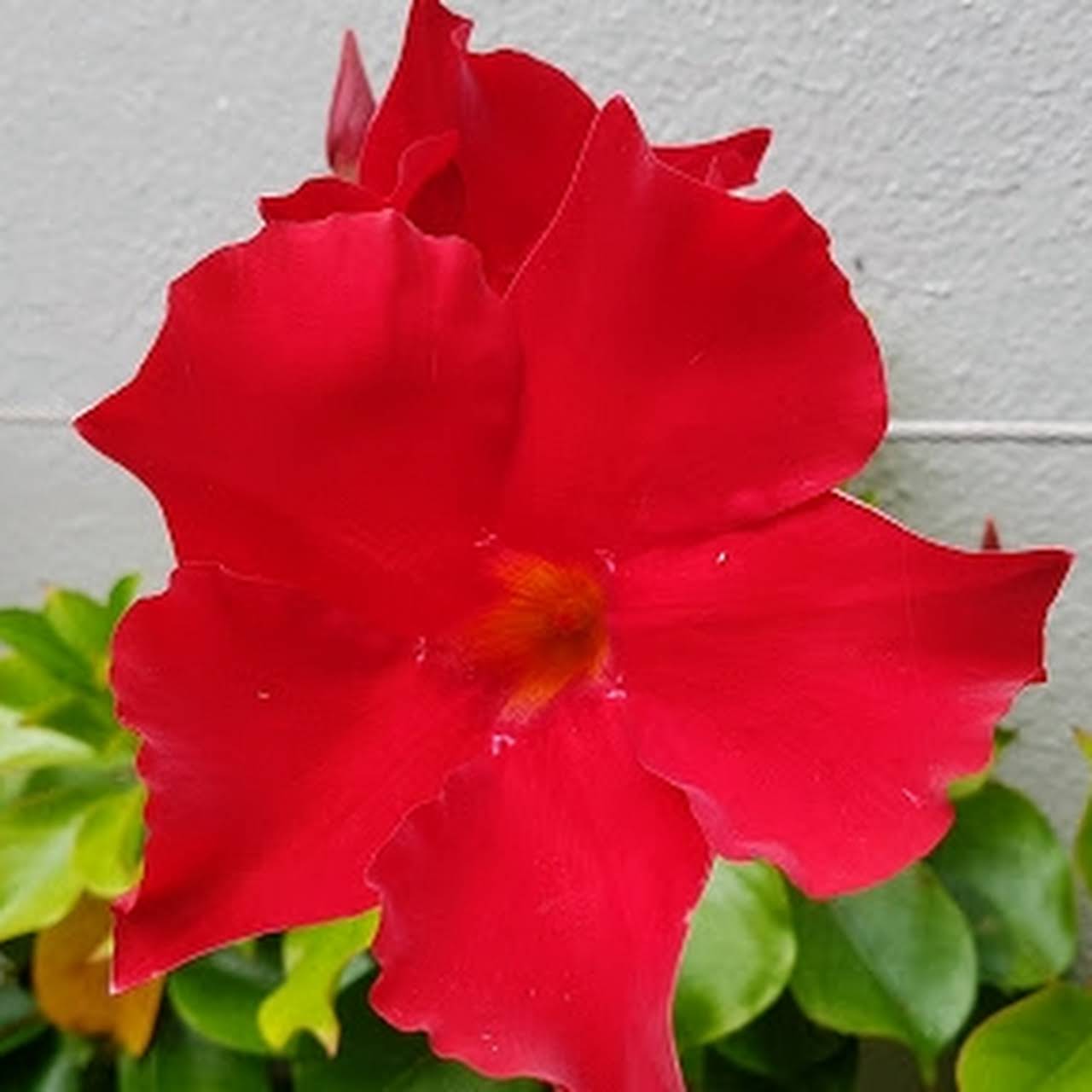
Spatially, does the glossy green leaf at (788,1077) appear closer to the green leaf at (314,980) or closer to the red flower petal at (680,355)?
the green leaf at (314,980)

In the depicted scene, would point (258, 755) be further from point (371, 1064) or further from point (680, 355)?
point (371, 1064)

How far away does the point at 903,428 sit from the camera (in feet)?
2.51

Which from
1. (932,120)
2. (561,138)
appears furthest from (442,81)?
(932,120)

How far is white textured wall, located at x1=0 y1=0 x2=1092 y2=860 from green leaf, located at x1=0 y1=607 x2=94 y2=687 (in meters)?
0.21

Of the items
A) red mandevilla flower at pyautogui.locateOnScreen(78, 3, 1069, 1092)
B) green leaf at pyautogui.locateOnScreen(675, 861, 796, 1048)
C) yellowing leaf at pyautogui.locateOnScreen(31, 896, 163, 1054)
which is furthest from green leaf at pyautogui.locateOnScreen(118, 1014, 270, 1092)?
red mandevilla flower at pyautogui.locateOnScreen(78, 3, 1069, 1092)

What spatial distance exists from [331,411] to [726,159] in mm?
117

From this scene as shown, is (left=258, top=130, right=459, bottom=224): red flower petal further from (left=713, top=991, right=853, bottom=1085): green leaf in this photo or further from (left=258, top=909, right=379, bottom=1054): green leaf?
(left=713, top=991, right=853, bottom=1085): green leaf

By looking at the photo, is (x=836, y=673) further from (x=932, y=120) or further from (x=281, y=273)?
(x=932, y=120)

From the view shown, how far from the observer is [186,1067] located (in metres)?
0.77

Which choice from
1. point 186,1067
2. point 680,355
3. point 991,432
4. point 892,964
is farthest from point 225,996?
point 680,355

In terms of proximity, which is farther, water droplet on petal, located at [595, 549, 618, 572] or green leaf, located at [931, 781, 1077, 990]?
green leaf, located at [931, 781, 1077, 990]

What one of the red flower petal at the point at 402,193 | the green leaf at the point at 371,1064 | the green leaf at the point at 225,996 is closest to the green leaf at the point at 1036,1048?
the green leaf at the point at 371,1064

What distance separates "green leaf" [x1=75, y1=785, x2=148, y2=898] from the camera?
715 mm

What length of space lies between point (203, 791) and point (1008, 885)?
470 millimetres
